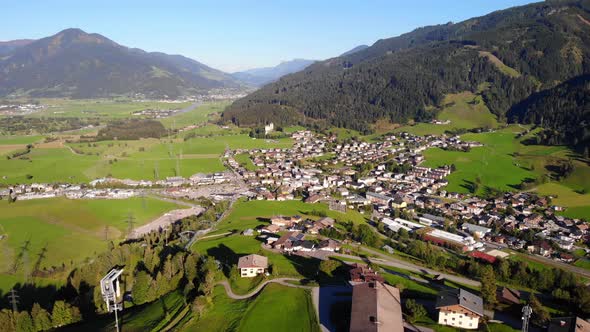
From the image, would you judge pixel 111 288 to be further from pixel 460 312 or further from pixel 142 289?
pixel 460 312

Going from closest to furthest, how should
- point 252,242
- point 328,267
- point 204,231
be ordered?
point 328,267, point 252,242, point 204,231

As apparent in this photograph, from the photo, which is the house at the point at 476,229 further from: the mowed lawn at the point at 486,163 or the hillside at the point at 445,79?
the hillside at the point at 445,79

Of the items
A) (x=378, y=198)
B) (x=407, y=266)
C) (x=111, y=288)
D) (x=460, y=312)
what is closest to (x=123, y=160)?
(x=378, y=198)

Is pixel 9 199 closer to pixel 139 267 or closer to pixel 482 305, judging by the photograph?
pixel 139 267

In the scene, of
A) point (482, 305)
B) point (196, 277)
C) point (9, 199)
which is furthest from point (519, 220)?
point (9, 199)

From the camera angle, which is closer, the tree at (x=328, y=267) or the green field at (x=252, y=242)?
the tree at (x=328, y=267)

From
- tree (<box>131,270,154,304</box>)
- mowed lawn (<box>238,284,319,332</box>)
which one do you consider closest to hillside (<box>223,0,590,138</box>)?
mowed lawn (<box>238,284,319,332</box>)

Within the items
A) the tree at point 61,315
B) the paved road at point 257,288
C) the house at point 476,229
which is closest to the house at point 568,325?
the paved road at point 257,288
